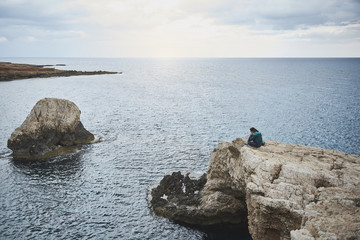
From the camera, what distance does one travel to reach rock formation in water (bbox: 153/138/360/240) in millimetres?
13258

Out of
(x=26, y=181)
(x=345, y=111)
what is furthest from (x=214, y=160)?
(x=345, y=111)

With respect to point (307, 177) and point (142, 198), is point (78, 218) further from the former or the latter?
point (307, 177)

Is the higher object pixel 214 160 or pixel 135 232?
pixel 214 160

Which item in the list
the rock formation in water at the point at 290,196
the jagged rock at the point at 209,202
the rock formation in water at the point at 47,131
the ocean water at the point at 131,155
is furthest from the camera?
the rock formation in water at the point at 47,131

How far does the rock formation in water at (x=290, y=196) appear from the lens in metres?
13.3

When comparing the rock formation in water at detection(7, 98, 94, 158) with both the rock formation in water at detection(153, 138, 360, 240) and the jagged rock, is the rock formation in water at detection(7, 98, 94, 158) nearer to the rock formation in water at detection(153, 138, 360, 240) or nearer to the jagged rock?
the jagged rock

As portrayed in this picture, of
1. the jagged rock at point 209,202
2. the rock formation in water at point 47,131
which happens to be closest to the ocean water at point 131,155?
the jagged rock at point 209,202

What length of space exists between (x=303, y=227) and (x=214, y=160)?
13134mm

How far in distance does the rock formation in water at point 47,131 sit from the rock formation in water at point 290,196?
24.6m

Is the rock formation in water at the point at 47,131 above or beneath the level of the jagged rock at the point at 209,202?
above

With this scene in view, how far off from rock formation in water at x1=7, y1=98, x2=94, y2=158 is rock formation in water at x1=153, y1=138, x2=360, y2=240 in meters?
24.6

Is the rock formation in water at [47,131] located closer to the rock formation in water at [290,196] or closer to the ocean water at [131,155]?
the ocean water at [131,155]

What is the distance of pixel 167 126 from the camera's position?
177 ft

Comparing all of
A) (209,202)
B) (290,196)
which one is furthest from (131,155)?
→ (290,196)
